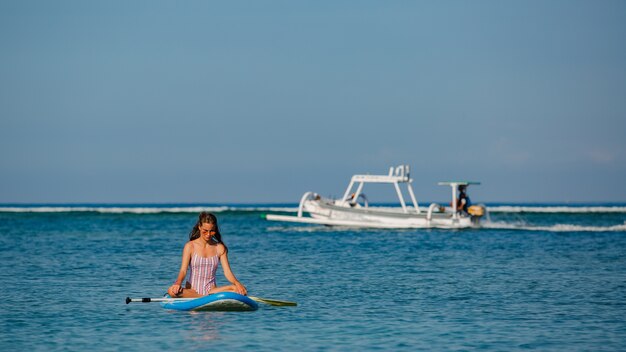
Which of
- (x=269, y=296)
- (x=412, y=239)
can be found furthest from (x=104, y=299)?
(x=412, y=239)

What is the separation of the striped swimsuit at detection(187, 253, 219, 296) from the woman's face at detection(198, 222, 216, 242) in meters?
0.38

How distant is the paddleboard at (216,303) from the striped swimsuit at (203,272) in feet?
0.86

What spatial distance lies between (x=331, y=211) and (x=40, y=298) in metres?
31.3

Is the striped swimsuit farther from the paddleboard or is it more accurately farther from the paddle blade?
the paddle blade

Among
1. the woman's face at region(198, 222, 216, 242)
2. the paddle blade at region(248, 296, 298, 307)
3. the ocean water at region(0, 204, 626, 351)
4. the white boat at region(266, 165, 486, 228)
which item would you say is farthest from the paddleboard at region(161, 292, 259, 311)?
the white boat at region(266, 165, 486, 228)

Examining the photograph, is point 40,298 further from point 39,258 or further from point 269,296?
point 39,258

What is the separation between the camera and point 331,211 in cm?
4888

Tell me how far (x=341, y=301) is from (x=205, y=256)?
151 inches

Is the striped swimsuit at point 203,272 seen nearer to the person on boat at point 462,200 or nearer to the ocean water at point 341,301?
the ocean water at point 341,301

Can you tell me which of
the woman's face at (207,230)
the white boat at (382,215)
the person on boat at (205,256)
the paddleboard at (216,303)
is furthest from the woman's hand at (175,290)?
the white boat at (382,215)

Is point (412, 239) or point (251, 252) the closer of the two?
point (251, 252)

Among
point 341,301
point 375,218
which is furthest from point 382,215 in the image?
point 341,301

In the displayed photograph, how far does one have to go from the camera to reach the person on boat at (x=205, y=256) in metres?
14.6

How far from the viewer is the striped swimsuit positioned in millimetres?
14906
